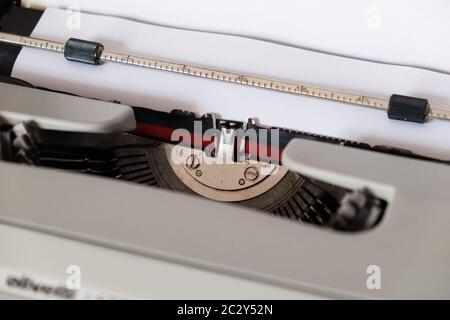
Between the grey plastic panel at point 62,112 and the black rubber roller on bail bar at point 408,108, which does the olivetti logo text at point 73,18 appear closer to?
the grey plastic panel at point 62,112

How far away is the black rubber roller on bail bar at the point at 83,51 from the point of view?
1903 millimetres

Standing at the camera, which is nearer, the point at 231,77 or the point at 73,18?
the point at 231,77

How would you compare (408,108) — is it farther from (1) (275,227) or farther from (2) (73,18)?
(2) (73,18)

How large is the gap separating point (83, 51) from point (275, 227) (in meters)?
0.67

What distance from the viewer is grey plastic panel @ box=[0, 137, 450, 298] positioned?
1462mm

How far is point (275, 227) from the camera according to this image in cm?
152

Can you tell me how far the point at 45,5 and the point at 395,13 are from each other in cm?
83

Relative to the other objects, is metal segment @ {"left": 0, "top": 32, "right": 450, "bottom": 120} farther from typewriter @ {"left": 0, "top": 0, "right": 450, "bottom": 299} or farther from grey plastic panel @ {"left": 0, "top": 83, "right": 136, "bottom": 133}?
grey plastic panel @ {"left": 0, "top": 83, "right": 136, "bottom": 133}

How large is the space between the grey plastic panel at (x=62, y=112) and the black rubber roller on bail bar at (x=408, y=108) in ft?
1.75

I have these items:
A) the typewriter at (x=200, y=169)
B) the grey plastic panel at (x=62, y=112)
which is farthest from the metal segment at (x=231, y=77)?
the grey plastic panel at (x=62, y=112)

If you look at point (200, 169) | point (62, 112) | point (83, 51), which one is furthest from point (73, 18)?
point (200, 169)

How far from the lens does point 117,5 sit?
2023mm
